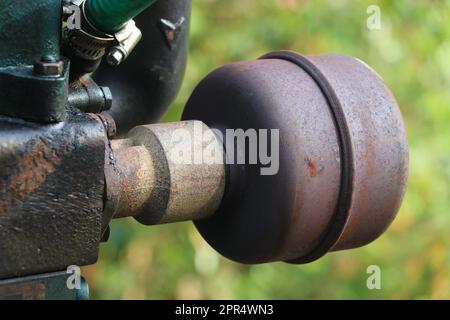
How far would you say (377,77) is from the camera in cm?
111

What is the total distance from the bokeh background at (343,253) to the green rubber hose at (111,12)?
51.4 inches

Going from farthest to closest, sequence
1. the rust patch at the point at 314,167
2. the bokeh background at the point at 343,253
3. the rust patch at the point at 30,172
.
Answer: the bokeh background at the point at 343,253, the rust patch at the point at 314,167, the rust patch at the point at 30,172

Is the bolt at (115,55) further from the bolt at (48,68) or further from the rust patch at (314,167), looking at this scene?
the rust patch at (314,167)

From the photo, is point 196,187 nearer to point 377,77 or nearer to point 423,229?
point 377,77

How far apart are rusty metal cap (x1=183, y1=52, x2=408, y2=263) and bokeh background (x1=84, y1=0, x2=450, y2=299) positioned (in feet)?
3.91

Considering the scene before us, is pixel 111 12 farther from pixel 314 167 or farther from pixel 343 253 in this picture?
pixel 343 253

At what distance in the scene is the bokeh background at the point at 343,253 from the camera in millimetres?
2414

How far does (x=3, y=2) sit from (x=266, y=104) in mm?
309

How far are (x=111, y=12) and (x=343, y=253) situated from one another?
5.97 ft

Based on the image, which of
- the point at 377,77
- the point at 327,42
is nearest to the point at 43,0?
the point at 377,77

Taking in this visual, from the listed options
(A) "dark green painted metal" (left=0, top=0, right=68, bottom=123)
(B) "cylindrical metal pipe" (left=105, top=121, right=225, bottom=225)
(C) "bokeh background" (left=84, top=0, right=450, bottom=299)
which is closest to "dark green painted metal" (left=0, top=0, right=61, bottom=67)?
(A) "dark green painted metal" (left=0, top=0, right=68, bottom=123)

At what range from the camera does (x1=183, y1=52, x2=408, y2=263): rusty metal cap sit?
40.1 inches

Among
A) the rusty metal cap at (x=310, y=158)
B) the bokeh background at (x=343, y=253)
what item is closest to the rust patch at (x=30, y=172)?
the rusty metal cap at (x=310, y=158)
